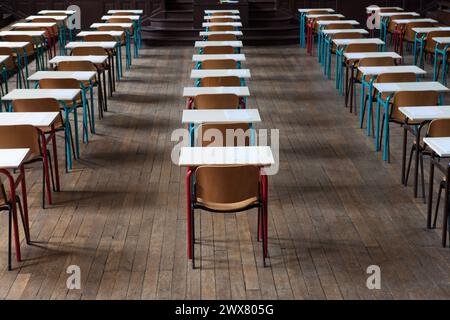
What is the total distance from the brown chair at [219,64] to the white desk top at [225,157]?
11.0 feet

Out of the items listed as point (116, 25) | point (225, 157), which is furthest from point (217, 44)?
point (225, 157)

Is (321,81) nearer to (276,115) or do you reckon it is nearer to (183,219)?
(276,115)

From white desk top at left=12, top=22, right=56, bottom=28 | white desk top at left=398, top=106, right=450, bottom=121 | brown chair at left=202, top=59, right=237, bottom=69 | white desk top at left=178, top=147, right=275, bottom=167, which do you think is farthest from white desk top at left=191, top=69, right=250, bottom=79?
white desk top at left=12, top=22, right=56, bottom=28

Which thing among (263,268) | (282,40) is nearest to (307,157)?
(263,268)

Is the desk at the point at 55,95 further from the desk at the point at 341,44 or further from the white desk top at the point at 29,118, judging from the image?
the desk at the point at 341,44

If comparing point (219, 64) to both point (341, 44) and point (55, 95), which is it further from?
point (55, 95)

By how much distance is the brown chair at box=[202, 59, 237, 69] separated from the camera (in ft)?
26.7

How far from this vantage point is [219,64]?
320 inches

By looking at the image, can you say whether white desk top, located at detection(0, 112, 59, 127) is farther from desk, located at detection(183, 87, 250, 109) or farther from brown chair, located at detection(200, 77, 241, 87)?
brown chair, located at detection(200, 77, 241, 87)

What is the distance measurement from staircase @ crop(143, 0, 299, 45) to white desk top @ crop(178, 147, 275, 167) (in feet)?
32.3

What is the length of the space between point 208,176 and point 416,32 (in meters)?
7.33

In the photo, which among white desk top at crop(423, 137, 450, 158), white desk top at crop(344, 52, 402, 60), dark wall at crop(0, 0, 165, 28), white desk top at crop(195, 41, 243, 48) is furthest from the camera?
dark wall at crop(0, 0, 165, 28)

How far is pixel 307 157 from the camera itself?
713cm

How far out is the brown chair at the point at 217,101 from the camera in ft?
21.3
